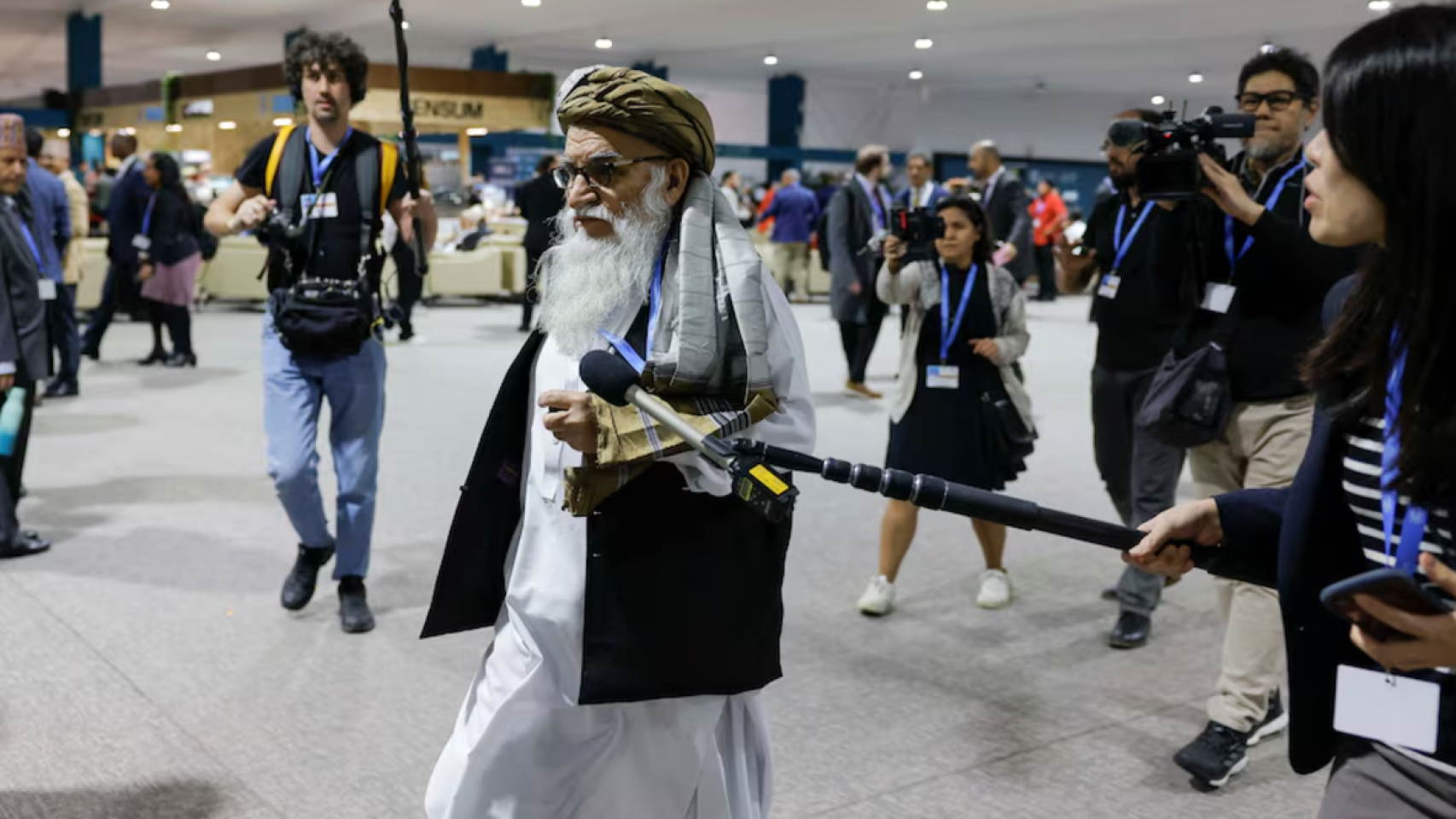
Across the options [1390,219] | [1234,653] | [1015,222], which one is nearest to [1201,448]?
[1234,653]

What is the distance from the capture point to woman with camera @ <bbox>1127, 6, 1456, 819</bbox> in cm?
125

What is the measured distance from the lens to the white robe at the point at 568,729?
81.7 inches

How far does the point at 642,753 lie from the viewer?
2094mm

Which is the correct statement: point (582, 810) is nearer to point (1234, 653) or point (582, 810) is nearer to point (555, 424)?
point (555, 424)

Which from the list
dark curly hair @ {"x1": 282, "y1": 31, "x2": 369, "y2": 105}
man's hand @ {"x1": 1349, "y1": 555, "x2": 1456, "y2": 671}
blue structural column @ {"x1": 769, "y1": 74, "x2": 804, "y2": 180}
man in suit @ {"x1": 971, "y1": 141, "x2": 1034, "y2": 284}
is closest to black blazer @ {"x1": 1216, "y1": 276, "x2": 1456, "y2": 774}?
man's hand @ {"x1": 1349, "y1": 555, "x2": 1456, "y2": 671}

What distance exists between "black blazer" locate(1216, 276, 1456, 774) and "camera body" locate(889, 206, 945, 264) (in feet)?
10.3

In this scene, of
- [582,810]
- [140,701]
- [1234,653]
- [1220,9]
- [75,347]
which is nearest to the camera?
[582,810]

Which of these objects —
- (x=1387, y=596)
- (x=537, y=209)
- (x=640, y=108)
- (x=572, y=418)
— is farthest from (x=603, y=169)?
(x=537, y=209)

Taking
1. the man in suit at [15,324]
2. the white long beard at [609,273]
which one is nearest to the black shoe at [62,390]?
the man in suit at [15,324]

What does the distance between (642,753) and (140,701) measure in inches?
84.5

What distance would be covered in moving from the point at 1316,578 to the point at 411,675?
2.98m

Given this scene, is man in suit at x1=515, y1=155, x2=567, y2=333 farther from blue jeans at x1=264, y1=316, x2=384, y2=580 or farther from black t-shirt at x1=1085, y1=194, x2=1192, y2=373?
black t-shirt at x1=1085, y1=194, x2=1192, y2=373

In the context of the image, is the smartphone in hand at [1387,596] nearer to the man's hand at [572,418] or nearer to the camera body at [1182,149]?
the man's hand at [572,418]

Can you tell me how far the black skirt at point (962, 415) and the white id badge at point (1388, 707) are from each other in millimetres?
3067
